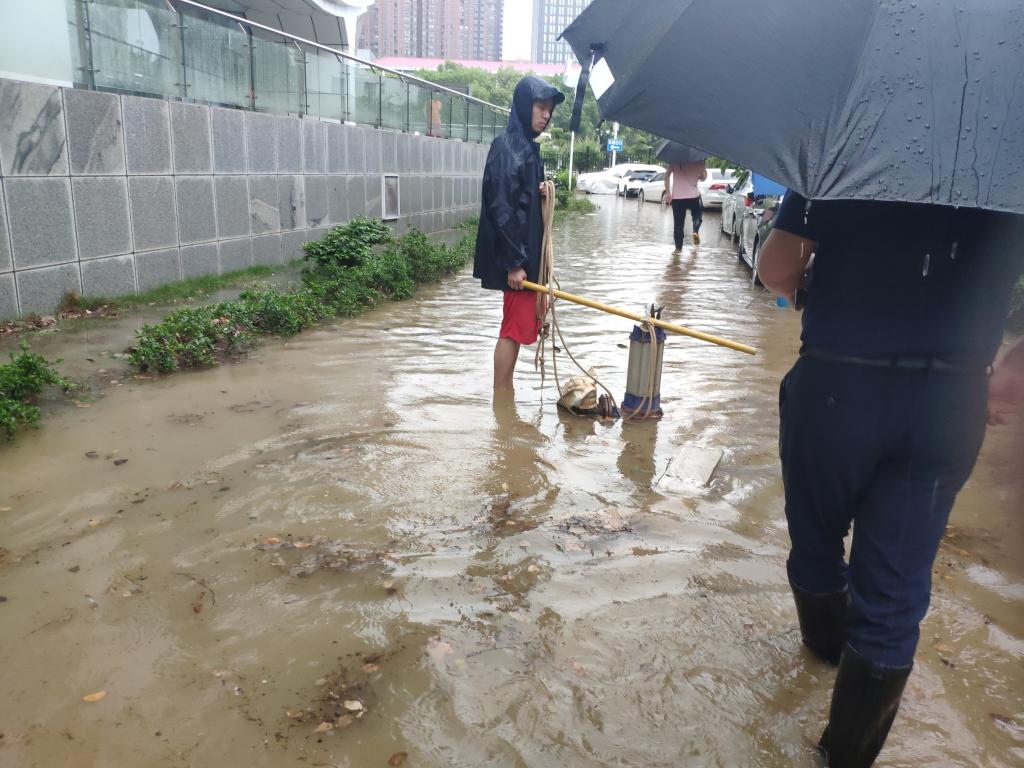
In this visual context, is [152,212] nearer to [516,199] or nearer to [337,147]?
[337,147]

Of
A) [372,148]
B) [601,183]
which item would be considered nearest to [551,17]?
[601,183]

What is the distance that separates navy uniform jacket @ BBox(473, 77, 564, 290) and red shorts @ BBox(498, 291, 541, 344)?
148mm

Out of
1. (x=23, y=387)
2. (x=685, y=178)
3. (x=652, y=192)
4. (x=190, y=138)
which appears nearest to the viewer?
(x=23, y=387)

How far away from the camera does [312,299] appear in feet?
25.4

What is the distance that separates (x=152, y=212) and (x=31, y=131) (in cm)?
143

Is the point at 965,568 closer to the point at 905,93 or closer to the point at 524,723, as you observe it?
the point at 524,723

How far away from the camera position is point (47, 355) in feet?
18.9

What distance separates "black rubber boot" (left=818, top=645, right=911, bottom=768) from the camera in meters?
2.12

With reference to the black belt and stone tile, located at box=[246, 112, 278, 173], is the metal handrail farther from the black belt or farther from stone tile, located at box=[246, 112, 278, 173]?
the black belt

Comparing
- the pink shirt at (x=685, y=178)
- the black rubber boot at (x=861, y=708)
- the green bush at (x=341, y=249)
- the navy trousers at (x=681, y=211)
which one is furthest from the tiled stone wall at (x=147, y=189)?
the black rubber boot at (x=861, y=708)

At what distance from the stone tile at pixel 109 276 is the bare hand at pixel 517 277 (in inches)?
163

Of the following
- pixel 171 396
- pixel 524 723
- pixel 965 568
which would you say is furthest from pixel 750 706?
pixel 171 396

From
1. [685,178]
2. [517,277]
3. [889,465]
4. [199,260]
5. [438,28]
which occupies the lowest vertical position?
[199,260]

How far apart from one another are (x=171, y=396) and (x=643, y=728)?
3.87 metres
